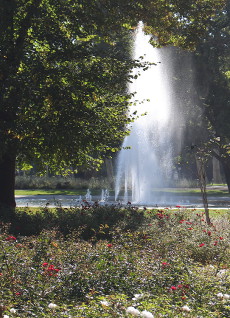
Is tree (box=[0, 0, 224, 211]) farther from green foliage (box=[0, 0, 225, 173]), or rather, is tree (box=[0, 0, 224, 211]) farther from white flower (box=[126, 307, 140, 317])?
white flower (box=[126, 307, 140, 317])

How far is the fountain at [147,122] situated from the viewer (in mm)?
31297

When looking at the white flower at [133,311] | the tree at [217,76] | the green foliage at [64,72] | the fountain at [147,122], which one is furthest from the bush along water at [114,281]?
the tree at [217,76]

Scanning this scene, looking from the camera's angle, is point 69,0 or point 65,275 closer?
point 65,275

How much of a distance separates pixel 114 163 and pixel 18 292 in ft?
155

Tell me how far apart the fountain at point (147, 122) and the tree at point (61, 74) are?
1361 cm

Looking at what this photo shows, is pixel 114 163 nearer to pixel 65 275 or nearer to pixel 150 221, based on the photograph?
pixel 150 221

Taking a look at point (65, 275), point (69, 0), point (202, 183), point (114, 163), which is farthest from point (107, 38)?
point (114, 163)

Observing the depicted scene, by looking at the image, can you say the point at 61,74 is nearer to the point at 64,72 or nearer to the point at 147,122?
the point at 64,72

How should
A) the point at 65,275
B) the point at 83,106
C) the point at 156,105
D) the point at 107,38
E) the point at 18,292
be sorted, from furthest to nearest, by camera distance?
the point at 156,105
the point at 107,38
the point at 83,106
the point at 65,275
the point at 18,292

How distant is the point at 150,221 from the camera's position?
1298 cm

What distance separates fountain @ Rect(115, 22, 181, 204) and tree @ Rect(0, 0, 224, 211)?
1361 centimetres

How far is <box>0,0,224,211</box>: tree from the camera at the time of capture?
13.9 metres

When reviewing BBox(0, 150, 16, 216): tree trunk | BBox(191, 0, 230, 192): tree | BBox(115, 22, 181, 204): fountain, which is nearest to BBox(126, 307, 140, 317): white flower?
BBox(0, 150, 16, 216): tree trunk

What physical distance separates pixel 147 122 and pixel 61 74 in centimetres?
2024
